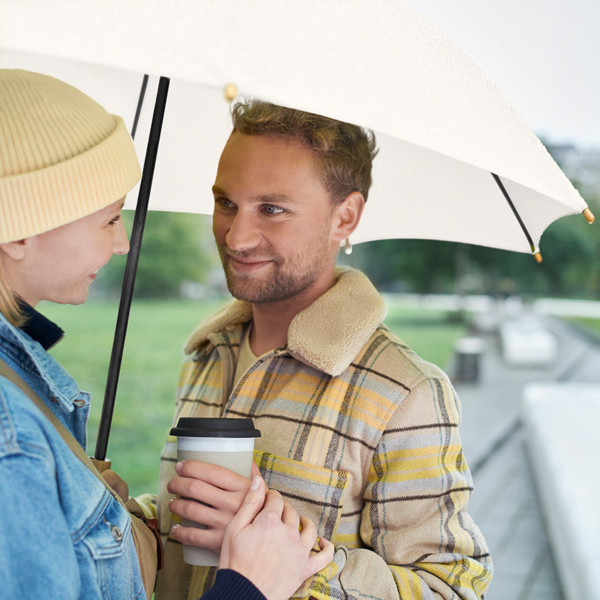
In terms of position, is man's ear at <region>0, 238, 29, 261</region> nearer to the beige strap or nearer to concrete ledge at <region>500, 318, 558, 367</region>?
the beige strap

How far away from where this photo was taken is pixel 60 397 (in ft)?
4.23

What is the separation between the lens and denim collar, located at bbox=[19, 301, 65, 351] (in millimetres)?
1274

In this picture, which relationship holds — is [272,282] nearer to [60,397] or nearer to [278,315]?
[278,315]

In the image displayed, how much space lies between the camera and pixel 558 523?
4004 millimetres

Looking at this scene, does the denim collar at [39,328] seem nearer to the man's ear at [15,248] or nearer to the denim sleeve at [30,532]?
the man's ear at [15,248]

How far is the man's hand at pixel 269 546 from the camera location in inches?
51.4

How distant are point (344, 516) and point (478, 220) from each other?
1.01 m

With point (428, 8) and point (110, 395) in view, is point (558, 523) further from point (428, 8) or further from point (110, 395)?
point (428, 8)

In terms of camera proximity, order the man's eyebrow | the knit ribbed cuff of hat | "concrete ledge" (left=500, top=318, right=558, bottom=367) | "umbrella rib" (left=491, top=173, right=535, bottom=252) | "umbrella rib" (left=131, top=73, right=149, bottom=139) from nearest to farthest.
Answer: the knit ribbed cuff of hat → the man's eyebrow → "umbrella rib" (left=491, top=173, right=535, bottom=252) → "umbrella rib" (left=131, top=73, right=149, bottom=139) → "concrete ledge" (left=500, top=318, right=558, bottom=367)

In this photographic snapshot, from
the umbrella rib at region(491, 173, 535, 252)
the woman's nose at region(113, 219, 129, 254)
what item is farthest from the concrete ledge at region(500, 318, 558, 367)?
the woman's nose at region(113, 219, 129, 254)

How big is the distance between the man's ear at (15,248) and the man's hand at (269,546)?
57 centimetres

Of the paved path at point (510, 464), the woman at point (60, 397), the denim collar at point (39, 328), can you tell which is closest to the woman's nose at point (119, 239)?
the woman at point (60, 397)

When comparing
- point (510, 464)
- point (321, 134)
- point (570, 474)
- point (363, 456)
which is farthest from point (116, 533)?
point (510, 464)

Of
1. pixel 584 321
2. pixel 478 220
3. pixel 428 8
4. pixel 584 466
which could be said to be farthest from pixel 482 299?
pixel 478 220
